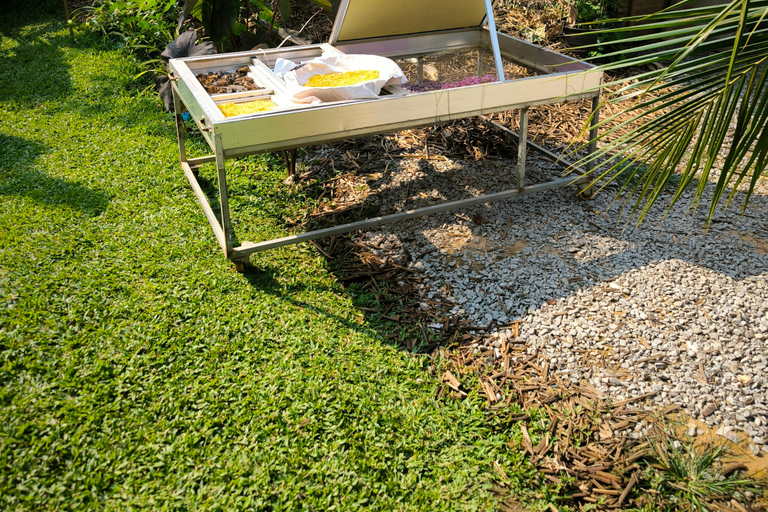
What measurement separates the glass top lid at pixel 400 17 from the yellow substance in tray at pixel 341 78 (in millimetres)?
568

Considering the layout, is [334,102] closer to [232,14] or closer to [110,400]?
[110,400]

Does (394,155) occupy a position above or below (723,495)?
above

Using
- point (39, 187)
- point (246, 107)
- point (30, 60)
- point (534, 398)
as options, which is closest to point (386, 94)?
point (246, 107)

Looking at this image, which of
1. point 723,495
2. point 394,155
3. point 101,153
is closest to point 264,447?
point 723,495

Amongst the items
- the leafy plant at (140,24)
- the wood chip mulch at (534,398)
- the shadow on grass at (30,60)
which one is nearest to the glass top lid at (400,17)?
the wood chip mulch at (534,398)

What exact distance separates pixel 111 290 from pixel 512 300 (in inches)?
87.5

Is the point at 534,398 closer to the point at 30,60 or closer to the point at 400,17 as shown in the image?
the point at 400,17

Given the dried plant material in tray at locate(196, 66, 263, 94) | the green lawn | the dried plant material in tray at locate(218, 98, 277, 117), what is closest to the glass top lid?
the dried plant material in tray at locate(196, 66, 263, 94)

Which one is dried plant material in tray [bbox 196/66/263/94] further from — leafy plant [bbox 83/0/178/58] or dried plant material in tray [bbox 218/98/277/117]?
leafy plant [bbox 83/0/178/58]

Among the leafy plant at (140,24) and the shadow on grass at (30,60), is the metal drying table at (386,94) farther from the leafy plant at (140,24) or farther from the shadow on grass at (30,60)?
the leafy plant at (140,24)

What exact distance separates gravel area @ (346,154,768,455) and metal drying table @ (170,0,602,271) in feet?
0.84

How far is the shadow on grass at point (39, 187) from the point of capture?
3.98 m

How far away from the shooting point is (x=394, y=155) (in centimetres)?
488

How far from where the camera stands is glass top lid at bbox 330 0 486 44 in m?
3.98
